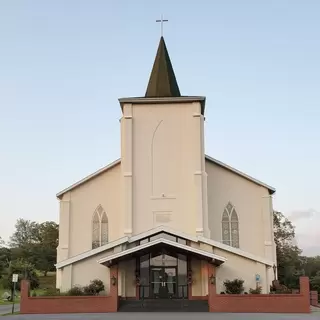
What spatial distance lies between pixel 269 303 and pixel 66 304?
1098cm

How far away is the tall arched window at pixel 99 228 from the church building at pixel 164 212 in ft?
0.23

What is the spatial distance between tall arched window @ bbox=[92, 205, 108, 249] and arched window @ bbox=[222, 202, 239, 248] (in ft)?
27.3

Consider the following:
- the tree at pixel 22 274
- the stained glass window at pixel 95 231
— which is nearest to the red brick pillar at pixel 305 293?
the stained glass window at pixel 95 231

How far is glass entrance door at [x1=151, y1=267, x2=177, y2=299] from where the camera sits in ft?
111

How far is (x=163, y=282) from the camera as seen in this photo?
33812mm

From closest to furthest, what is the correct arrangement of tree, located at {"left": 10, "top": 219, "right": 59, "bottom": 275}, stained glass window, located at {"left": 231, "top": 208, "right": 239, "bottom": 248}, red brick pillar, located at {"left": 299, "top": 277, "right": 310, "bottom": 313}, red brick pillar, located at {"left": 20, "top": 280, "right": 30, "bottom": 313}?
red brick pillar, located at {"left": 299, "top": 277, "right": 310, "bottom": 313} → red brick pillar, located at {"left": 20, "top": 280, "right": 30, "bottom": 313} → stained glass window, located at {"left": 231, "top": 208, "right": 239, "bottom": 248} → tree, located at {"left": 10, "top": 219, "right": 59, "bottom": 275}

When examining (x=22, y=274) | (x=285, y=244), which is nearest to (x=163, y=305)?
(x=22, y=274)

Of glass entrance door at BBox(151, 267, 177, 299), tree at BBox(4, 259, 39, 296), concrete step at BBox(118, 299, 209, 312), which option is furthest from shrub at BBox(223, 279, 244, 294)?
tree at BBox(4, 259, 39, 296)

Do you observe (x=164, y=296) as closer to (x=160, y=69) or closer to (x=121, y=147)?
(x=121, y=147)

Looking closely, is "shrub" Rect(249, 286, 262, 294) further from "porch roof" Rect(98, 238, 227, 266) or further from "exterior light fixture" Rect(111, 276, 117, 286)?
"exterior light fixture" Rect(111, 276, 117, 286)

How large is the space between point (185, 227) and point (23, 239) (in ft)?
336

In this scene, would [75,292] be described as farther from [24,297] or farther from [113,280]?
[24,297]

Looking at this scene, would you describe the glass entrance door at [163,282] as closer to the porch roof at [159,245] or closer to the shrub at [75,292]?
the porch roof at [159,245]

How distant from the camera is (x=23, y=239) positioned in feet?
436
